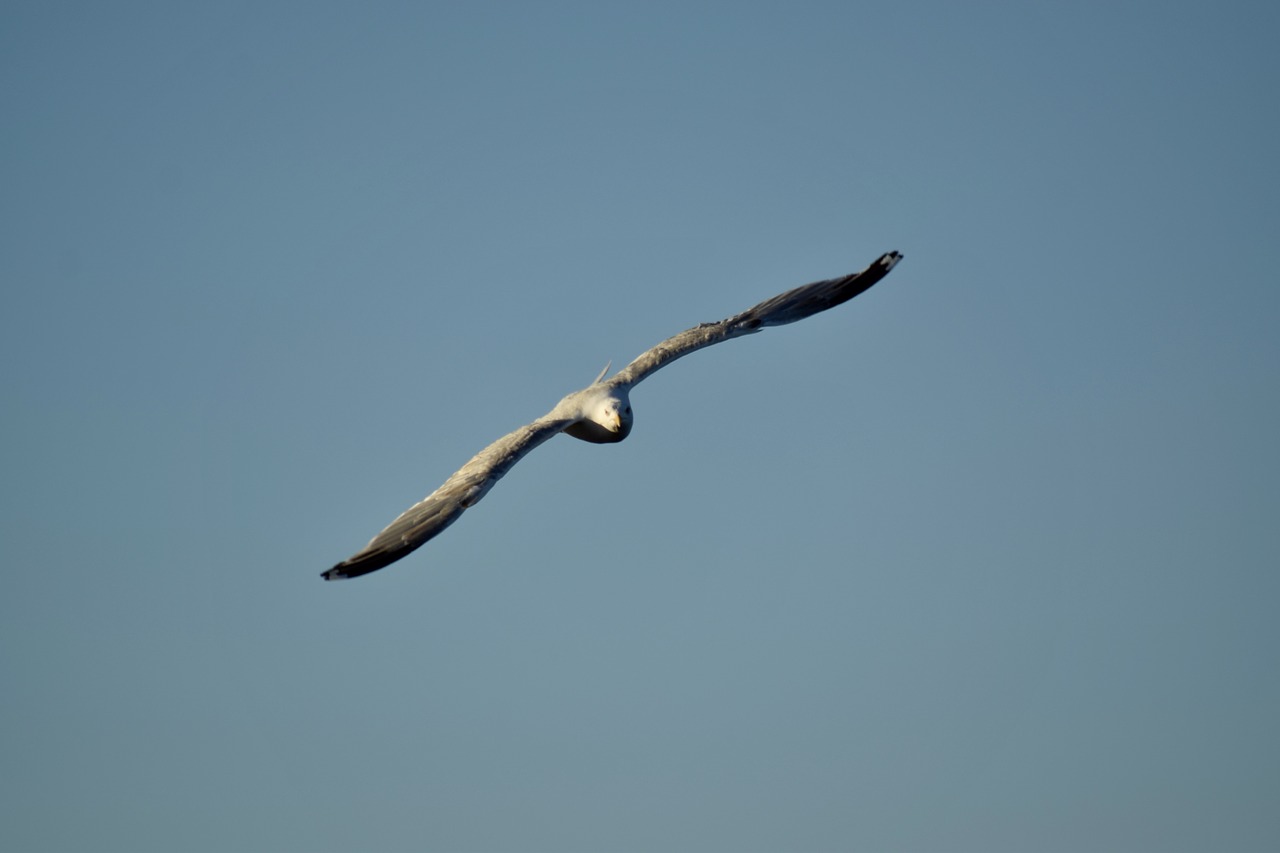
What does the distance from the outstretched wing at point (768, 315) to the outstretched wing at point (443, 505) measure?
189 inches

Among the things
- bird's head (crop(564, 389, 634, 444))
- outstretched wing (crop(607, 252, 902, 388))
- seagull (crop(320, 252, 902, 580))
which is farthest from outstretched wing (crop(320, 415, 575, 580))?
outstretched wing (crop(607, 252, 902, 388))

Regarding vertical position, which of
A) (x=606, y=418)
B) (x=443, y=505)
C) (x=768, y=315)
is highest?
(x=768, y=315)

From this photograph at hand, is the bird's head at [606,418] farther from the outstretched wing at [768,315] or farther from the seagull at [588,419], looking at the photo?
the outstretched wing at [768,315]

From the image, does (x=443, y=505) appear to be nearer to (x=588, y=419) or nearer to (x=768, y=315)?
(x=588, y=419)

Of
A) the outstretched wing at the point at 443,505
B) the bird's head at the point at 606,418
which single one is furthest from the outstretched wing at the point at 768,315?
the outstretched wing at the point at 443,505

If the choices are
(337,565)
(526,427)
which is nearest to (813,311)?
(526,427)

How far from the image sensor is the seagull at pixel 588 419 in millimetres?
23297

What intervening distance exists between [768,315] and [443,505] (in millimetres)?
10350

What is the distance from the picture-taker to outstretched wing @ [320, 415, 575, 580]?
2286 cm

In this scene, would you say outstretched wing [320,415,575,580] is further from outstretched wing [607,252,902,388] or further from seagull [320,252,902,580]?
outstretched wing [607,252,902,388]

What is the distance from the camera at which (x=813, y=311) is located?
3250cm

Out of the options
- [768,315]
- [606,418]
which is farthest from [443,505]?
[768,315]

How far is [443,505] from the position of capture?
24125mm

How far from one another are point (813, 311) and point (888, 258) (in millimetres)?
1926
